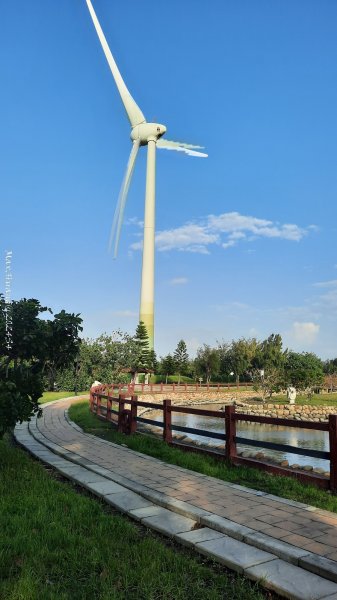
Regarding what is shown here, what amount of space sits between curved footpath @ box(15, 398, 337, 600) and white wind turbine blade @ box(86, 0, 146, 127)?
152ft

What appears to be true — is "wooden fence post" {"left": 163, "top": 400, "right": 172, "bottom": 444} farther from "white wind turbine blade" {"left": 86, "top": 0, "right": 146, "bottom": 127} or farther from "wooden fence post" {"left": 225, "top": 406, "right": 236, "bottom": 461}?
"white wind turbine blade" {"left": 86, "top": 0, "right": 146, "bottom": 127}

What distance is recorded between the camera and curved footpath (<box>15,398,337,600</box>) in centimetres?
396

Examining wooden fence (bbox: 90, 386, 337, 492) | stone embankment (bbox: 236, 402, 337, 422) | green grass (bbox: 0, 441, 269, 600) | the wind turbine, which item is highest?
the wind turbine

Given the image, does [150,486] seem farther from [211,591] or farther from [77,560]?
[211,591]

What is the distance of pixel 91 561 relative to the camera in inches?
163

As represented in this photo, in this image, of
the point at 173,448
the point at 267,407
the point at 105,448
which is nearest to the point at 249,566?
the point at 173,448

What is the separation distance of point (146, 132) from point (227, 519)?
5673 centimetres

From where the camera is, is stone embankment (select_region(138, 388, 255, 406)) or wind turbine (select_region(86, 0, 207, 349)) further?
wind turbine (select_region(86, 0, 207, 349))

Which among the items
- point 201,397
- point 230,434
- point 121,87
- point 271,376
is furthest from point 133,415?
point 121,87

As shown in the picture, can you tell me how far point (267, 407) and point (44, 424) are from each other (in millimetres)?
22337

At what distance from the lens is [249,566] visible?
4035 millimetres

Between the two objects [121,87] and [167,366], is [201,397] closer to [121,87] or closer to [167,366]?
[167,366]

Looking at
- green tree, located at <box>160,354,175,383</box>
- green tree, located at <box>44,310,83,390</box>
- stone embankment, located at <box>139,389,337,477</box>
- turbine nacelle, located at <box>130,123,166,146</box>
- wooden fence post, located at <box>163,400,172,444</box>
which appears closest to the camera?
green tree, located at <box>44,310,83,390</box>

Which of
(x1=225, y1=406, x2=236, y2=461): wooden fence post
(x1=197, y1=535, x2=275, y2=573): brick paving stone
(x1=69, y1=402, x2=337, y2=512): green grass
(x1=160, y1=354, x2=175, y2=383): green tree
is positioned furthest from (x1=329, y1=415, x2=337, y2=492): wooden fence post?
(x1=160, y1=354, x2=175, y2=383): green tree
